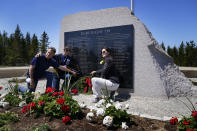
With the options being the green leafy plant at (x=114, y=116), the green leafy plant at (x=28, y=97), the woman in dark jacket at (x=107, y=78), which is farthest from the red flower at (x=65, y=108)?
the woman in dark jacket at (x=107, y=78)

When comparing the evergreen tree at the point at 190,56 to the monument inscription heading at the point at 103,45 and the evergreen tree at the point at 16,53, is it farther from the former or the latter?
the evergreen tree at the point at 16,53

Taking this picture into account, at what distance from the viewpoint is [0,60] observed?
32.5 m

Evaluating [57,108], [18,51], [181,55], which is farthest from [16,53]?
[57,108]

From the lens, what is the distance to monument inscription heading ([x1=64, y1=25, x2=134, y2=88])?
4.61 metres

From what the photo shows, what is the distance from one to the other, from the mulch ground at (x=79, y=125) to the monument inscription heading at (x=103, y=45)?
7.52 ft

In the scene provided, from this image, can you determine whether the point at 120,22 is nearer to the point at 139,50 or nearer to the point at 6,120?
the point at 139,50

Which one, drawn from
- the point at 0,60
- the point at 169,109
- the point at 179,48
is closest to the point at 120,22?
the point at 169,109

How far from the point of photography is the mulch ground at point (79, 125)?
7.11ft

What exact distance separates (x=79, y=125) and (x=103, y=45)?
3209 millimetres

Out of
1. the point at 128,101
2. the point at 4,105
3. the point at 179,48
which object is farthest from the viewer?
the point at 179,48

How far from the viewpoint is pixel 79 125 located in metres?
2.27

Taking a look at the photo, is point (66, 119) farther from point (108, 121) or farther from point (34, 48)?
point (34, 48)

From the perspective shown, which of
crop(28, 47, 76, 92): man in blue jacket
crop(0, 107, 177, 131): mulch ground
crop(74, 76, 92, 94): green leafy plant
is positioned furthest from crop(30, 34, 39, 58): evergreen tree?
crop(0, 107, 177, 131): mulch ground

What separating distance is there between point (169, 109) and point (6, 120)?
3.39m
